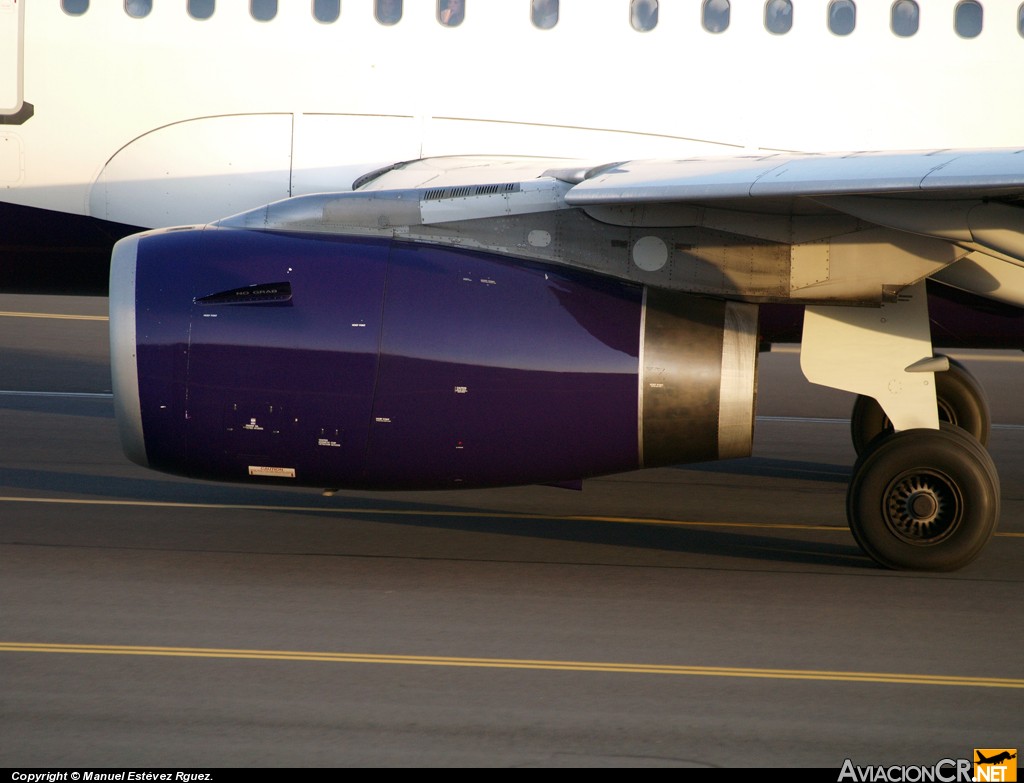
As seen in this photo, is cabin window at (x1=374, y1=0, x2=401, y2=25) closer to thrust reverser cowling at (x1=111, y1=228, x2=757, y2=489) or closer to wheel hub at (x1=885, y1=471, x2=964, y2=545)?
thrust reverser cowling at (x1=111, y1=228, x2=757, y2=489)

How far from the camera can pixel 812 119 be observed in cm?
899

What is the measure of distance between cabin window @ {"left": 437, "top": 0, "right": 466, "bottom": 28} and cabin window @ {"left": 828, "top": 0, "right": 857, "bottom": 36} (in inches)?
89.4

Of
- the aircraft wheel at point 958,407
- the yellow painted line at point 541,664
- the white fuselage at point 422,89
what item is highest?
the white fuselage at point 422,89

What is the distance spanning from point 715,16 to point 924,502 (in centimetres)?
346

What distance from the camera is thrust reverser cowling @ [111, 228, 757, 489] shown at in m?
6.84

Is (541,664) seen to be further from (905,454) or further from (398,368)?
(905,454)

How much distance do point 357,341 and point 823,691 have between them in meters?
2.73

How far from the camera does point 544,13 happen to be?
29.1ft

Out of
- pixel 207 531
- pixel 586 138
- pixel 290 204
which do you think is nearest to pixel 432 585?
pixel 207 531

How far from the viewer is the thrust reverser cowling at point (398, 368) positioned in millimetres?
6840

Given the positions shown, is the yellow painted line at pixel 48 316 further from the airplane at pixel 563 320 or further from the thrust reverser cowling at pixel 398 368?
the thrust reverser cowling at pixel 398 368

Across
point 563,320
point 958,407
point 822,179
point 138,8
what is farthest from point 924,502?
point 138,8

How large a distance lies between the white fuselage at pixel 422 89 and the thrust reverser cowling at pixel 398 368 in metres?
1.93

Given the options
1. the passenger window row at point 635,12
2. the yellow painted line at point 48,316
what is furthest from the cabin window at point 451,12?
the yellow painted line at point 48,316
